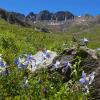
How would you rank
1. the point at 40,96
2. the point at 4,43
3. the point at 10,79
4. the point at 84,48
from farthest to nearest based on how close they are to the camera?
the point at 4,43
the point at 84,48
the point at 10,79
the point at 40,96

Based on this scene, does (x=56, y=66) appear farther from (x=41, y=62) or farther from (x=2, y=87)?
(x=2, y=87)

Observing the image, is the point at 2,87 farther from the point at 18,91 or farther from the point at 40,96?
the point at 40,96

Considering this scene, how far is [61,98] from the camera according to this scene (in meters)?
7.91

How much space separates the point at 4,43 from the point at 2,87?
344 inches

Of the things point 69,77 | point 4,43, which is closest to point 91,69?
point 69,77

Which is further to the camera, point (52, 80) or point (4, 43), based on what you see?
point (4, 43)

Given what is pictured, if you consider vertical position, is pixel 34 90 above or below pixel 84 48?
below

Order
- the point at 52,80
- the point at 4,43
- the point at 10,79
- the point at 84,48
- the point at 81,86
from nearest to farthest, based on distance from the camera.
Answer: the point at 81,86 < the point at 10,79 < the point at 52,80 < the point at 84,48 < the point at 4,43

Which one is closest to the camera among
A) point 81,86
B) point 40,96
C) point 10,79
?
point 81,86

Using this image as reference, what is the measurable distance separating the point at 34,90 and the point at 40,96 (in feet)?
0.93

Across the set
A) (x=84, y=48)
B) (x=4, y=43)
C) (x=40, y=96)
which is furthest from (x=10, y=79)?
(x=4, y=43)

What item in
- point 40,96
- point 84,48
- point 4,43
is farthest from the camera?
point 4,43

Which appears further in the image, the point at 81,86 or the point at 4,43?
the point at 4,43

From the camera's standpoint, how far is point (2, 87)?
8227 mm
